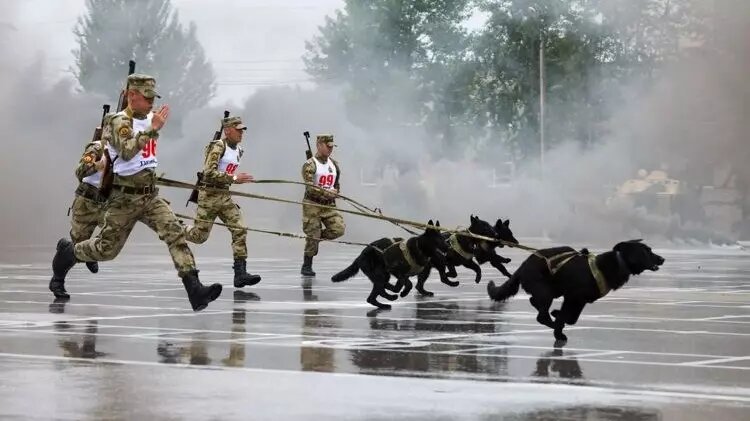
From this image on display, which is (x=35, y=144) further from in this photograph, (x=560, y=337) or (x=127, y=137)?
(x=560, y=337)

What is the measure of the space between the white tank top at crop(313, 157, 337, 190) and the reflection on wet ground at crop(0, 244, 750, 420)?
127 inches

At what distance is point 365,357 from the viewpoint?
1177 centimetres

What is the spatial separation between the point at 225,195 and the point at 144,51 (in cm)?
4259

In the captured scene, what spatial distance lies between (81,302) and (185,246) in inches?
114

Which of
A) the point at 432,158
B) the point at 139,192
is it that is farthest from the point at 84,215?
the point at 432,158

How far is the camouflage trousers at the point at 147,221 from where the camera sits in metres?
15.0

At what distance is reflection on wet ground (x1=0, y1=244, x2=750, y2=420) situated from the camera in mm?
9172

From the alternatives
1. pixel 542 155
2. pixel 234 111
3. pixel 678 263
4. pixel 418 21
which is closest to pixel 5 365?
pixel 678 263

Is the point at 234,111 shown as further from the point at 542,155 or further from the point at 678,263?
the point at 678,263

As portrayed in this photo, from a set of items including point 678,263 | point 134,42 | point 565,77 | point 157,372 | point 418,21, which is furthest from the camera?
point 134,42

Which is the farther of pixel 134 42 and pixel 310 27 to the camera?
pixel 134 42

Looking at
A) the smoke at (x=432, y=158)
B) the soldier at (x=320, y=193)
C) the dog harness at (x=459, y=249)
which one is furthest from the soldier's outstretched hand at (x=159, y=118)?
the smoke at (x=432, y=158)

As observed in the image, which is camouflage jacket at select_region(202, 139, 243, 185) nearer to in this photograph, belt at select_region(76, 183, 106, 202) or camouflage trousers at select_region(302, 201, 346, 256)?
belt at select_region(76, 183, 106, 202)

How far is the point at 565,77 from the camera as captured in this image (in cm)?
4959
